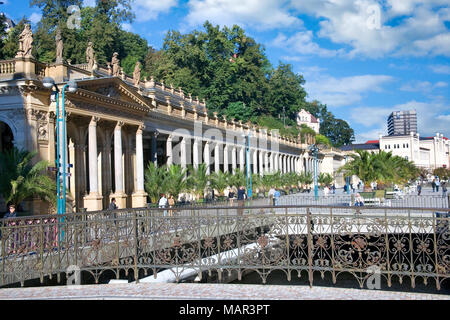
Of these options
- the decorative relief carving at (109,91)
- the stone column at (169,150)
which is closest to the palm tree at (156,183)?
the decorative relief carving at (109,91)

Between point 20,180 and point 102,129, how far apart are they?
12835 millimetres

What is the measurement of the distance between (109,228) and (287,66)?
328 ft

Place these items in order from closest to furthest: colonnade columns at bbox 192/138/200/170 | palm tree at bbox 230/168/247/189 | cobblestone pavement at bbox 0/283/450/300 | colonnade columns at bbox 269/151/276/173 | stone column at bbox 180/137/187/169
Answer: cobblestone pavement at bbox 0/283/450/300 → palm tree at bbox 230/168/247/189 → stone column at bbox 180/137/187/169 → colonnade columns at bbox 192/138/200/170 → colonnade columns at bbox 269/151/276/173

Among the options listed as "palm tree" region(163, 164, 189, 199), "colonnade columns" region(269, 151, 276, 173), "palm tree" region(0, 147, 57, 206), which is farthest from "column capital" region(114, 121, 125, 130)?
"colonnade columns" region(269, 151, 276, 173)

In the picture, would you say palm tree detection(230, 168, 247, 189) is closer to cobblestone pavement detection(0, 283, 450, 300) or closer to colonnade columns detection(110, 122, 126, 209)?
colonnade columns detection(110, 122, 126, 209)

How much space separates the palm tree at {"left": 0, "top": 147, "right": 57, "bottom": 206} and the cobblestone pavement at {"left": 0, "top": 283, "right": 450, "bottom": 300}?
1242cm

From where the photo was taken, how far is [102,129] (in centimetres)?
3391

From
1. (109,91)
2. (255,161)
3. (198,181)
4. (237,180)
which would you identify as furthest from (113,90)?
(255,161)

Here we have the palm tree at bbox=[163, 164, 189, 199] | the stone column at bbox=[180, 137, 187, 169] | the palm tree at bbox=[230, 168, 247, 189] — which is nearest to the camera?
the palm tree at bbox=[163, 164, 189, 199]

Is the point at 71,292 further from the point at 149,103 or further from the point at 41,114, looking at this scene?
the point at 149,103

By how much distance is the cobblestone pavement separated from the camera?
8289 millimetres

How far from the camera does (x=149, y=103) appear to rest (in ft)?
123

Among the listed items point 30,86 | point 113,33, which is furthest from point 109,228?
point 113,33

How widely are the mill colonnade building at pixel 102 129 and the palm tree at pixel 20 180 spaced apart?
268 centimetres
